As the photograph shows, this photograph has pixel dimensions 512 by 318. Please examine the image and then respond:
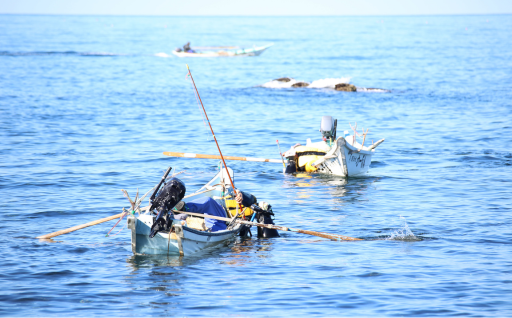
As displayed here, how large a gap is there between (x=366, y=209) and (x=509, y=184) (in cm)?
657

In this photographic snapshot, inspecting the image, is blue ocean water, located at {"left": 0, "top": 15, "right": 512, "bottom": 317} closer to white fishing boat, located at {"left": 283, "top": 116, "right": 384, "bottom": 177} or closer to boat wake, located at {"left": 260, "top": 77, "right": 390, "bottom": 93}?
white fishing boat, located at {"left": 283, "top": 116, "right": 384, "bottom": 177}

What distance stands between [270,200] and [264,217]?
446 centimetres

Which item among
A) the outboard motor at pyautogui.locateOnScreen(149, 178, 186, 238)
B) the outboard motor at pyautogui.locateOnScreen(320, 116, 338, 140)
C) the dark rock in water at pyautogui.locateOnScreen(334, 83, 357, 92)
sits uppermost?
the dark rock in water at pyautogui.locateOnScreen(334, 83, 357, 92)

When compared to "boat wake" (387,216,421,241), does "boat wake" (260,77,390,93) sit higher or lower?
higher

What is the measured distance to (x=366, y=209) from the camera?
1925cm

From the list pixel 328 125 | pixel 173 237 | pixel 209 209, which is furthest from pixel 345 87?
pixel 173 237

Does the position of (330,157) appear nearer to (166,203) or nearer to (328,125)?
(328,125)

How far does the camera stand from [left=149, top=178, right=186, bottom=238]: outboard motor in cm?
1323

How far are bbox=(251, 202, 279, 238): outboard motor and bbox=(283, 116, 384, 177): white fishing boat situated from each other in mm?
6860

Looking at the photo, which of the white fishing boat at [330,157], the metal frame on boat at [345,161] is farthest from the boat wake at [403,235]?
the white fishing boat at [330,157]

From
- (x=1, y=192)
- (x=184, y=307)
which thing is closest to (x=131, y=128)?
(x=1, y=192)

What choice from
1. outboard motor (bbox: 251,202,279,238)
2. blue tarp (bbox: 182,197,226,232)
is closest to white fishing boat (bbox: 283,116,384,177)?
outboard motor (bbox: 251,202,279,238)

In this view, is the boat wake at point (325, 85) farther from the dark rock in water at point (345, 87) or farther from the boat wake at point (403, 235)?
the boat wake at point (403, 235)

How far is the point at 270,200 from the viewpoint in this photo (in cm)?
2031
